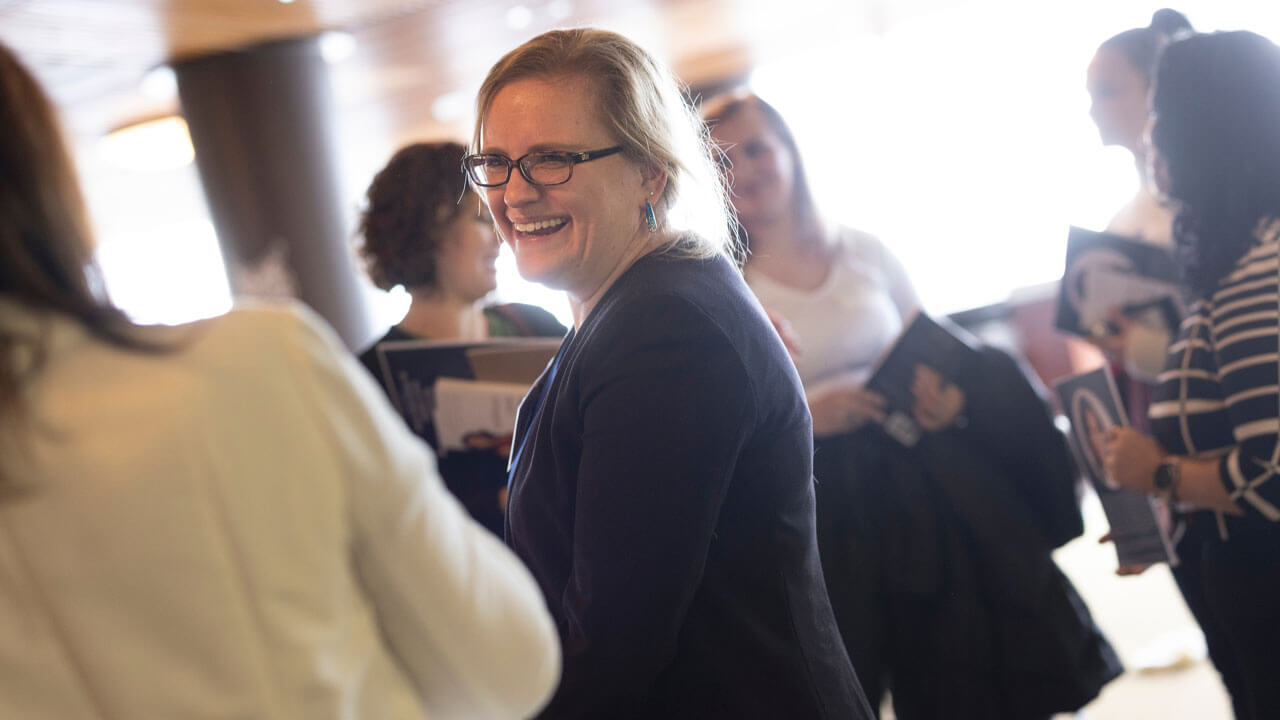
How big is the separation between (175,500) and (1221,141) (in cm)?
170

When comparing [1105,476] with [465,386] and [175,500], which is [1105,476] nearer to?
[465,386]

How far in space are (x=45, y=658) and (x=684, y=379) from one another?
632 millimetres

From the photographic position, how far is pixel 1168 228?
2377 millimetres

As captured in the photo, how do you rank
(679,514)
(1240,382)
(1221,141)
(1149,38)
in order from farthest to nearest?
(1149,38), (1221,141), (1240,382), (679,514)

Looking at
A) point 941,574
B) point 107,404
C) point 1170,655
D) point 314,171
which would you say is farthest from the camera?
point 314,171

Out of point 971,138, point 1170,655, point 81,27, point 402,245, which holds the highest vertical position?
point 81,27

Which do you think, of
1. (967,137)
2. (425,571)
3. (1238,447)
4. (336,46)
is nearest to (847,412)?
(1238,447)

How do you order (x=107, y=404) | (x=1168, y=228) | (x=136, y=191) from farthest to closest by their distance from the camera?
1. (x=136, y=191)
2. (x=1168, y=228)
3. (x=107, y=404)

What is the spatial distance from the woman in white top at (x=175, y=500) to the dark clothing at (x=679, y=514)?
0.33m

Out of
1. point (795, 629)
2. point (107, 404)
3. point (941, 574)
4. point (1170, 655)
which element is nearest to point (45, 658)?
point (107, 404)

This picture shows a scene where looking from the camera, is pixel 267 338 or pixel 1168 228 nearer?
pixel 267 338

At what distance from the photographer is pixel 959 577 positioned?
216 centimetres

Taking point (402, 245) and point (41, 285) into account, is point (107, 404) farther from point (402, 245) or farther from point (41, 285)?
point (402, 245)

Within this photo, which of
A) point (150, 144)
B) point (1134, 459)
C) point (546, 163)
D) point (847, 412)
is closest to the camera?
point (546, 163)
